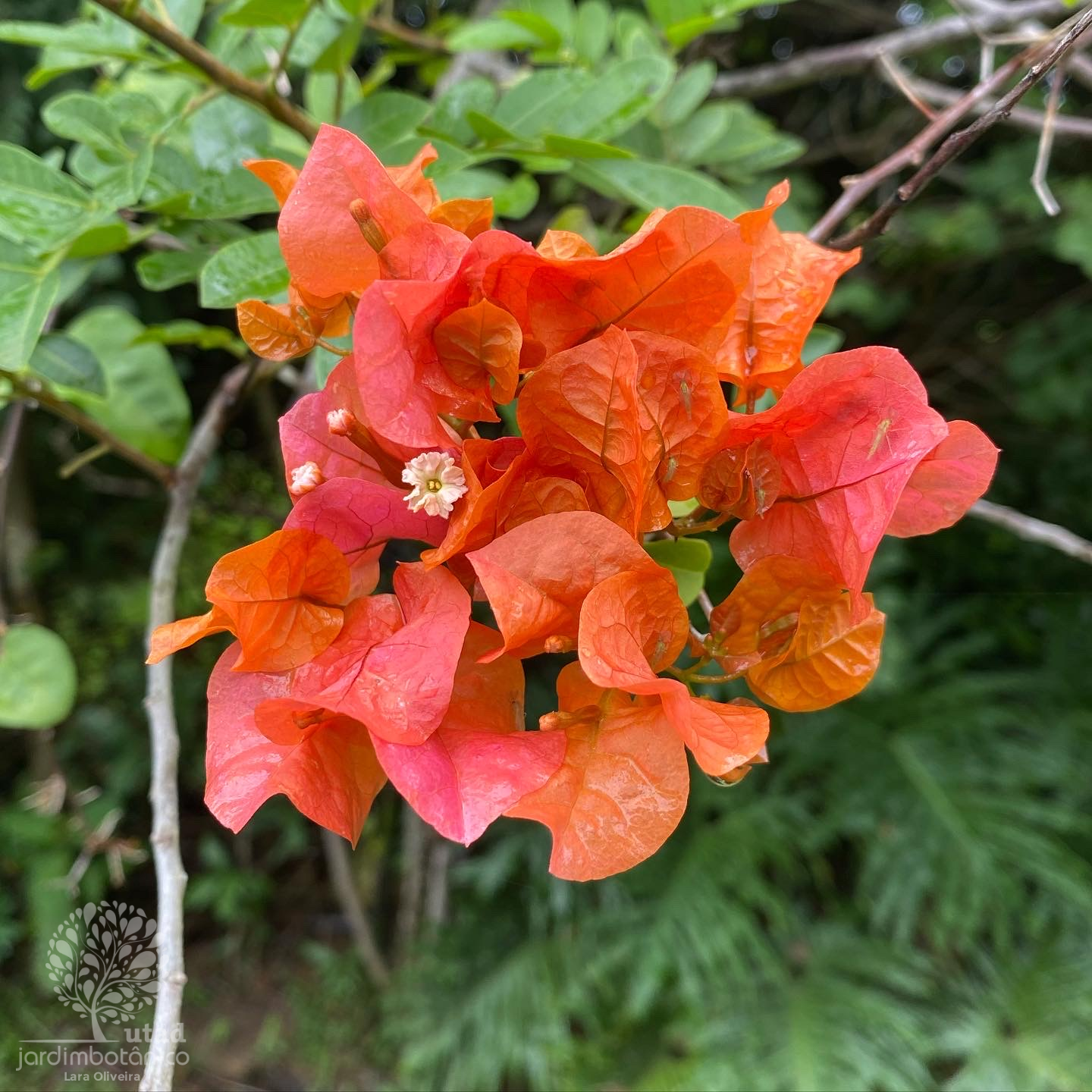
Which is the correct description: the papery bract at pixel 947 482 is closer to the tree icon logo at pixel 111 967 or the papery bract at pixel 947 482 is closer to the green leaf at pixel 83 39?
the green leaf at pixel 83 39

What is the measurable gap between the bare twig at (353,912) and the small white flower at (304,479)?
1273mm

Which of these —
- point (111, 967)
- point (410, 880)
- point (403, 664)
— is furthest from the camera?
point (410, 880)

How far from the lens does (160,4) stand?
483 mm

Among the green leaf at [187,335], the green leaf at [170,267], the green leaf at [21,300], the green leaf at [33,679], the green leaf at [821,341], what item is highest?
the green leaf at [821,341]

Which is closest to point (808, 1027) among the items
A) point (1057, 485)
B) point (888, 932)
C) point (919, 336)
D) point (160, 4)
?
point (888, 932)

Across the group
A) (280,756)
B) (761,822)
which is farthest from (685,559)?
(761,822)

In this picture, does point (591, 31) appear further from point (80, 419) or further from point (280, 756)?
point (280, 756)

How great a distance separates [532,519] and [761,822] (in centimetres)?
130

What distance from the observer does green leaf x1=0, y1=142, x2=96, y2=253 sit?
1.27ft

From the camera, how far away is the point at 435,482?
268 mm

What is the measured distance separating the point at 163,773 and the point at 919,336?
62.2 inches

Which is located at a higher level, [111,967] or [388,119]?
[388,119]

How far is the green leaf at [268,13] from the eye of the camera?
42 cm

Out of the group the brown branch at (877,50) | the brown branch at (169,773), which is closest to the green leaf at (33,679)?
the brown branch at (169,773)
